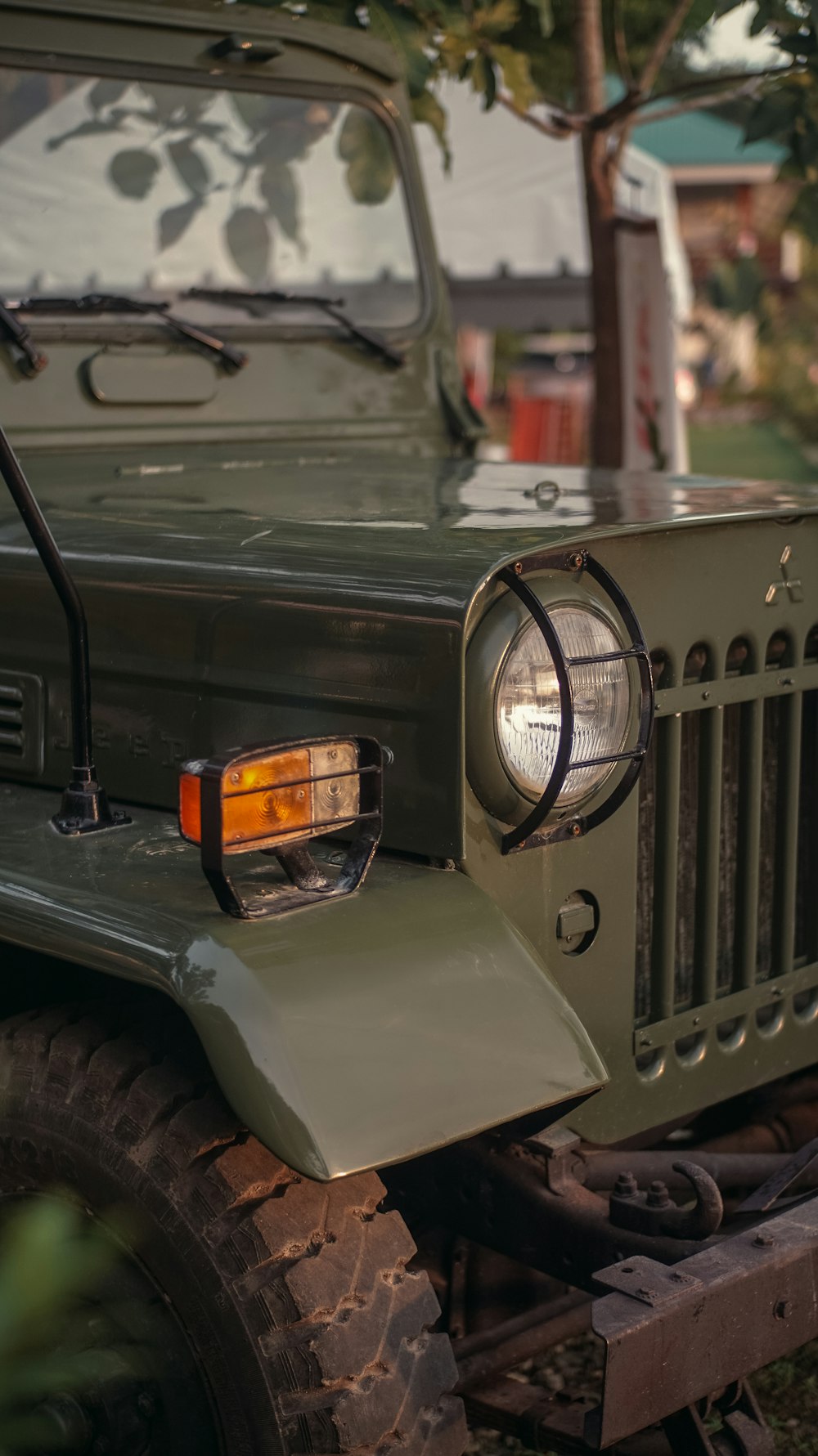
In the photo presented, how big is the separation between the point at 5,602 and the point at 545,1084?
1.07 metres

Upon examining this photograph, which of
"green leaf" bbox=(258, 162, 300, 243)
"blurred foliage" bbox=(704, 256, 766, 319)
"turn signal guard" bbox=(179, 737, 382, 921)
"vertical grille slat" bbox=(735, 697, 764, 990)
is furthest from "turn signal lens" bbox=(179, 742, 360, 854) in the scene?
"blurred foliage" bbox=(704, 256, 766, 319)

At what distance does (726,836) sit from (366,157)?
5.88 feet

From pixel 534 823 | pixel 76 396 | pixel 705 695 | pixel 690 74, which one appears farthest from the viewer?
pixel 690 74

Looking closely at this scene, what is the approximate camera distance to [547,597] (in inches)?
77.9

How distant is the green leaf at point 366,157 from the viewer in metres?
3.45

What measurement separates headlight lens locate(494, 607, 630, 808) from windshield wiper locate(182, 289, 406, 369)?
1.43 meters

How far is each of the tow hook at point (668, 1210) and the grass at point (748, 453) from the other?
46.0ft

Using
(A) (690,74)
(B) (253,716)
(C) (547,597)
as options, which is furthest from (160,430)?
(A) (690,74)

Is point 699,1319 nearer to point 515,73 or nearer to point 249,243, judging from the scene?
point 249,243

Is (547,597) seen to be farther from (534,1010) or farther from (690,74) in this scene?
(690,74)

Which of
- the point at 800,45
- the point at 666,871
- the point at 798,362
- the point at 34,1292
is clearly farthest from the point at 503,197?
the point at 798,362

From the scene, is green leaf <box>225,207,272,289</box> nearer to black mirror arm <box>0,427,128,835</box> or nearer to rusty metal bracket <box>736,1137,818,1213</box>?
black mirror arm <box>0,427,128,835</box>

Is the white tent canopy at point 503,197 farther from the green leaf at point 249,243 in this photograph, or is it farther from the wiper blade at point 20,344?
the wiper blade at point 20,344

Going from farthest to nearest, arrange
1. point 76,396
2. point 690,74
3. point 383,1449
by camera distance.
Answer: point 690,74
point 76,396
point 383,1449
